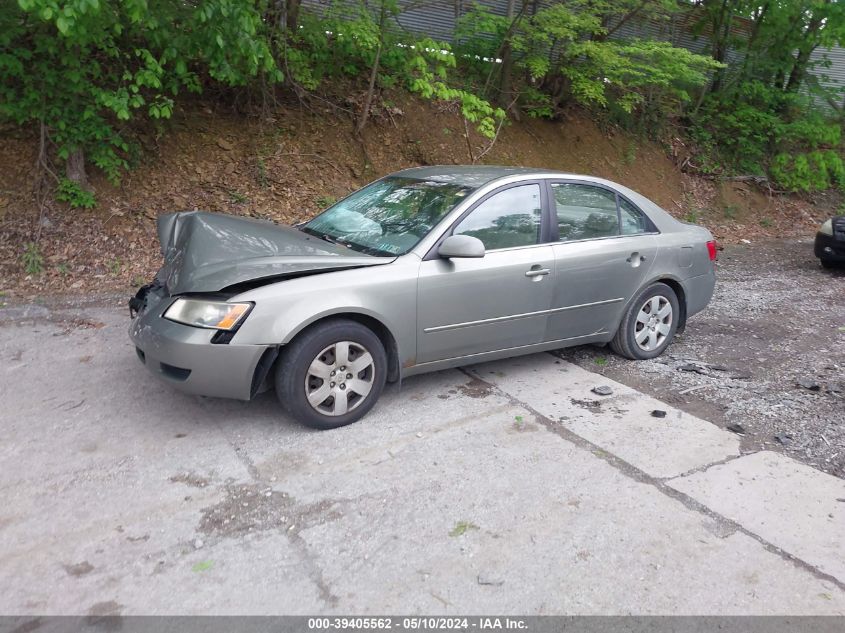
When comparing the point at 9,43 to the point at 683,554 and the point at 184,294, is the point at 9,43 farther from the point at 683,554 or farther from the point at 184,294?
the point at 683,554

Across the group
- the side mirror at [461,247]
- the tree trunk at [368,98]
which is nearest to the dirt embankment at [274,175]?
the tree trunk at [368,98]

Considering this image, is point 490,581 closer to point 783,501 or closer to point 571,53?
point 783,501

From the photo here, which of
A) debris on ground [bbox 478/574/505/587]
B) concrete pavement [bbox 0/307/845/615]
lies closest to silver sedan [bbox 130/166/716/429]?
concrete pavement [bbox 0/307/845/615]

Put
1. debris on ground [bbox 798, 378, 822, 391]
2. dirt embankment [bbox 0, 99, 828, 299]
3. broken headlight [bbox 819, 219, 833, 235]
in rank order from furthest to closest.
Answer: broken headlight [bbox 819, 219, 833, 235]
dirt embankment [bbox 0, 99, 828, 299]
debris on ground [bbox 798, 378, 822, 391]

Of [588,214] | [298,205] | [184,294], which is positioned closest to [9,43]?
[298,205]

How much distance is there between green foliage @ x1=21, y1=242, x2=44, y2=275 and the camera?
7.11 metres

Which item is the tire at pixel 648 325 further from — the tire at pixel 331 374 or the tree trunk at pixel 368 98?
the tree trunk at pixel 368 98

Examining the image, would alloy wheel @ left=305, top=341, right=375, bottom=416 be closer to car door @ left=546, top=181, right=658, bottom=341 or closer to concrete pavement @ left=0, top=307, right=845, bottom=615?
concrete pavement @ left=0, top=307, right=845, bottom=615

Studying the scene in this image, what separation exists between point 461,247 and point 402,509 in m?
1.69

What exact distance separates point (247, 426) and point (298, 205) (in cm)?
547

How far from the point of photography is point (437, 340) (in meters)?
4.51

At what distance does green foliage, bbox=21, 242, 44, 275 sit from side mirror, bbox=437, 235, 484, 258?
5.04 m

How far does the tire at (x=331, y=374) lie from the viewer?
396cm

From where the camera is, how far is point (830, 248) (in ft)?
32.3
